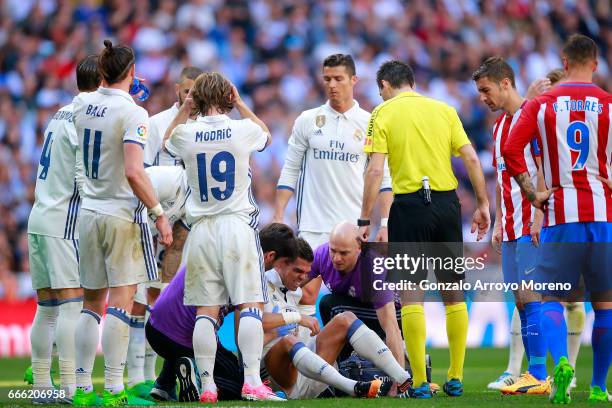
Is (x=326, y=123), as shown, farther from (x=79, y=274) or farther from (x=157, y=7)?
(x=157, y=7)

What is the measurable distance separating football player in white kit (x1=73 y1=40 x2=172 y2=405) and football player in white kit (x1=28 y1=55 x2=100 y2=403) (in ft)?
1.74

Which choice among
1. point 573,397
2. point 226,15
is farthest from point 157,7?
point 573,397

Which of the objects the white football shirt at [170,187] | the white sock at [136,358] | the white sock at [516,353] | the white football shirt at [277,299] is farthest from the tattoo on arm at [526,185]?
the white sock at [136,358]

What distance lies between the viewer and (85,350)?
806 centimetres

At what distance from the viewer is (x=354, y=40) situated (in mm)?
21312

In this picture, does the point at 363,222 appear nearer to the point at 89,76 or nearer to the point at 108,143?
the point at 108,143

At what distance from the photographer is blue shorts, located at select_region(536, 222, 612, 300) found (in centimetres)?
800

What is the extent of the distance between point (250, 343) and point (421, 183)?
1.93 m

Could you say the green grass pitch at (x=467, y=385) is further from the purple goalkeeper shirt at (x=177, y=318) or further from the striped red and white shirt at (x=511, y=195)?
the striped red and white shirt at (x=511, y=195)

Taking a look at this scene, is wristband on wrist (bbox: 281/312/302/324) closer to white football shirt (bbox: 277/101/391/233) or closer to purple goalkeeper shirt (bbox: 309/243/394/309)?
purple goalkeeper shirt (bbox: 309/243/394/309)

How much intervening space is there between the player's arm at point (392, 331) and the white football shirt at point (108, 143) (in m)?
2.21

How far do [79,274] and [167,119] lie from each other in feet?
8.96

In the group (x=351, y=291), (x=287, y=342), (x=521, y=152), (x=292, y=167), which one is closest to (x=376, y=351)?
(x=287, y=342)

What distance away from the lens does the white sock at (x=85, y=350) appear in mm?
8062
